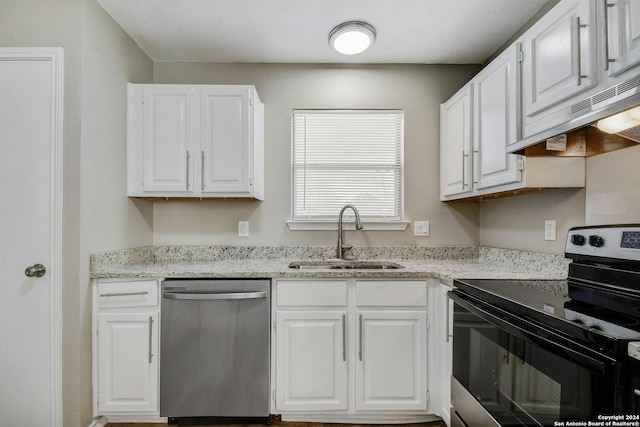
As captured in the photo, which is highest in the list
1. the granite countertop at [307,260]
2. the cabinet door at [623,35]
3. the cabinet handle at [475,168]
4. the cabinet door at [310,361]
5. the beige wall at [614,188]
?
the cabinet door at [623,35]

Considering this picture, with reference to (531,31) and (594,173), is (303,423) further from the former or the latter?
(531,31)

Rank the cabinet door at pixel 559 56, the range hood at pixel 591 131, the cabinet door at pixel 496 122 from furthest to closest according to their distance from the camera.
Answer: the cabinet door at pixel 496 122 < the cabinet door at pixel 559 56 < the range hood at pixel 591 131

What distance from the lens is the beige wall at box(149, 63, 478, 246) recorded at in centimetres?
246

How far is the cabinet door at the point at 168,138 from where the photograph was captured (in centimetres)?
213

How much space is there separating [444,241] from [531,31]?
4.82 feet

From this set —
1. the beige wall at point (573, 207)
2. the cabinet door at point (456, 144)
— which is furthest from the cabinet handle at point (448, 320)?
the cabinet door at point (456, 144)

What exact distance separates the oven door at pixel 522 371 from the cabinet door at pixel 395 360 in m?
0.41

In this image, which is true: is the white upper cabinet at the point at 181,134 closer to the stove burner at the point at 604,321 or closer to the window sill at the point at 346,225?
the window sill at the point at 346,225

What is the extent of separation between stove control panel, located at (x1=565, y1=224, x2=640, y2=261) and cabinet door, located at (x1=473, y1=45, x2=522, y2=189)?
0.39 meters

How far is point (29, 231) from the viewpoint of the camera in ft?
5.48

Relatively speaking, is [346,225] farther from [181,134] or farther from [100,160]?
[100,160]

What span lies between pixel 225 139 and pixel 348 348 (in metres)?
1.54

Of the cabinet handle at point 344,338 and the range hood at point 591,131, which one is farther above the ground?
the range hood at point 591,131

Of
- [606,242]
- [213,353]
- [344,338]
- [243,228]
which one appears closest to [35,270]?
[213,353]
